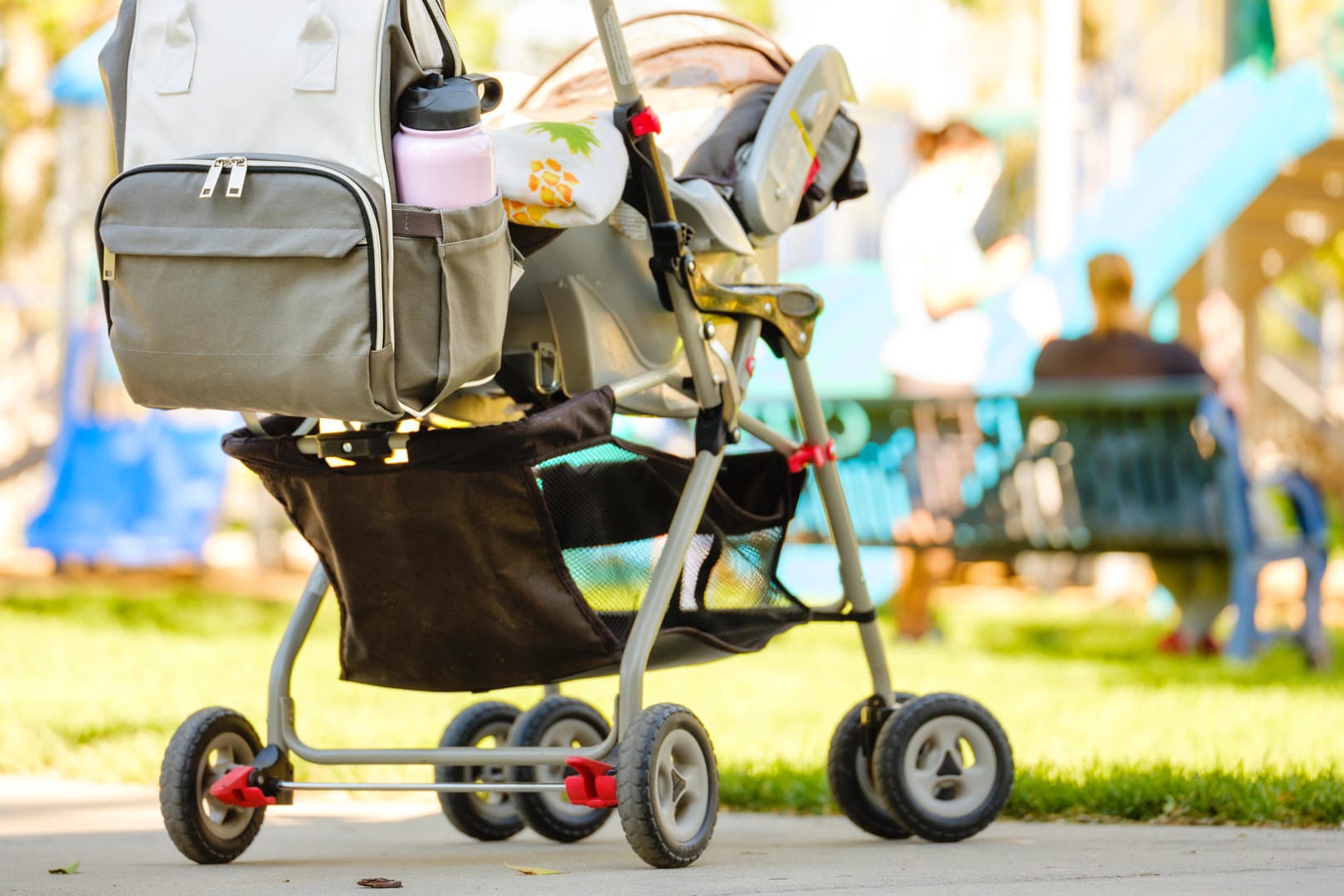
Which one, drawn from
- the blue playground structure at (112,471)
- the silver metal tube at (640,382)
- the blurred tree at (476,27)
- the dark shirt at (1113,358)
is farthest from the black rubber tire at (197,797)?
the blurred tree at (476,27)

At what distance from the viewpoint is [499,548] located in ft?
9.80

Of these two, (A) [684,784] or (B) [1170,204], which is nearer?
(A) [684,784]

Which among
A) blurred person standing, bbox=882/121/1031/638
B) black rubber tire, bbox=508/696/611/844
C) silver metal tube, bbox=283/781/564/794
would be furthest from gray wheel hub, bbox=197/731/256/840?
blurred person standing, bbox=882/121/1031/638

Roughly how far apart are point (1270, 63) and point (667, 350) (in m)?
9.33

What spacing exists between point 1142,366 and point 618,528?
15.6 ft

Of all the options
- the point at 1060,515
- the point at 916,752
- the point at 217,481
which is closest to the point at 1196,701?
the point at 1060,515

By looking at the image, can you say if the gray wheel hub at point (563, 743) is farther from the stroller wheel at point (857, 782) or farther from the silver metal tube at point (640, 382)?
the silver metal tube at point (640, 382)

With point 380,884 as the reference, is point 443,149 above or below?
above

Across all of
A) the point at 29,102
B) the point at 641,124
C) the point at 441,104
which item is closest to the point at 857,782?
the point at 641,124

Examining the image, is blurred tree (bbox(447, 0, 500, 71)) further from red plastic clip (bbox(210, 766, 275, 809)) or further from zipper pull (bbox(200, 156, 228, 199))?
zipper pull (bbox(200, 156, 228, 199))

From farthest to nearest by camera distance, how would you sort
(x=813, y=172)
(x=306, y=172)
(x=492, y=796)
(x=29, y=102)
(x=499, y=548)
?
(x=29, y=102) → (x=492, y=796) → (x=813, y=172) → (x=499, y=548) → (x=306, y=172)

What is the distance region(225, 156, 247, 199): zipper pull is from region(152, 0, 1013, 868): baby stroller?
485 millimetres

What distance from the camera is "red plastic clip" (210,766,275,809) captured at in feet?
10.3

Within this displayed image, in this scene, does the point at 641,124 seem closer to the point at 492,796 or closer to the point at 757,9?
the point at 492,796
